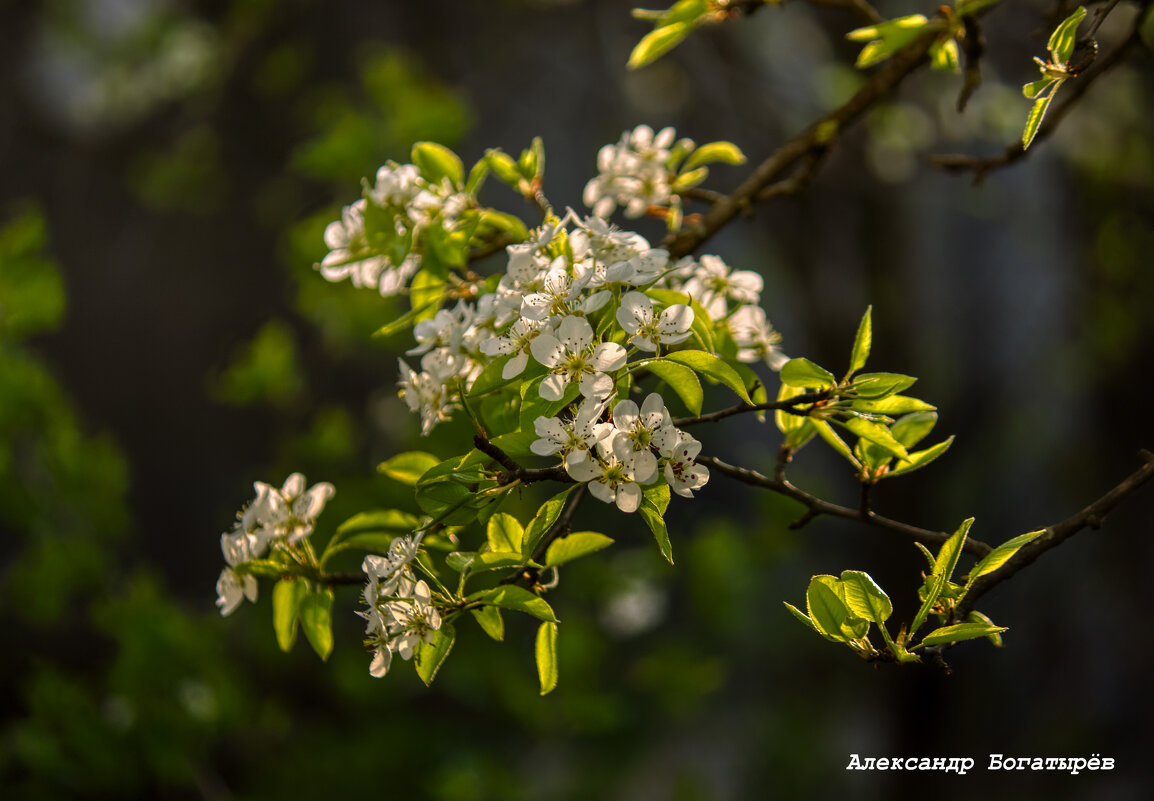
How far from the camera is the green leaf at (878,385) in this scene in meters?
0.54

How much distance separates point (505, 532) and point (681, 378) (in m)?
0.16

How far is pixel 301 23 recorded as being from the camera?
7.89 feet

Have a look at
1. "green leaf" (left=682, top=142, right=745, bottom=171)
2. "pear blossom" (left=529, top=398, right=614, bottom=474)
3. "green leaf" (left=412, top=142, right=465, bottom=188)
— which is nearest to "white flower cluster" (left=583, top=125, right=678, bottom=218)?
"green leaf" (left=682, top=142, right=745, bottom=171)

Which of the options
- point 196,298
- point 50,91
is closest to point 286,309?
point 196,298

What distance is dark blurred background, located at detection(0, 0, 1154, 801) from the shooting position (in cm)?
152

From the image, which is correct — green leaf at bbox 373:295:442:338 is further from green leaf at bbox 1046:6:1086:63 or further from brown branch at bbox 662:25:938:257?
green leaf at bbox 1046:6:1086:63

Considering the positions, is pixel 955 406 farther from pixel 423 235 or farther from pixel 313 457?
pixel 423 235

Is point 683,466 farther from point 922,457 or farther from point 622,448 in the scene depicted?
point 922,457

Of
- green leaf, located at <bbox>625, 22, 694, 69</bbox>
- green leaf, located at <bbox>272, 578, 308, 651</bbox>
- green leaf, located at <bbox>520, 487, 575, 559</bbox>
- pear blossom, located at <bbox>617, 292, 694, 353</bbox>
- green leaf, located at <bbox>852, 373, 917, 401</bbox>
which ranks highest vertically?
green leaf, located at <bbox>625, 22, 694, 69</bbox>

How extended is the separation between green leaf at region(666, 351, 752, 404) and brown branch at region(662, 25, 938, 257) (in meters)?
0.27

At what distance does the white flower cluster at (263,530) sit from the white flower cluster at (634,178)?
39 centimetres

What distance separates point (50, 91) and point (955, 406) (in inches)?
111

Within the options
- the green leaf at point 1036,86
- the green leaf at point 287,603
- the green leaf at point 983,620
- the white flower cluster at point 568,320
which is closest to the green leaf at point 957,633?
the green leaf at point 983,620

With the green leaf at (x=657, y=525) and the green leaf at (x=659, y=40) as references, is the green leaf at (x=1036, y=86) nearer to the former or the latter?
the green leaf at (x=659, y=40)
